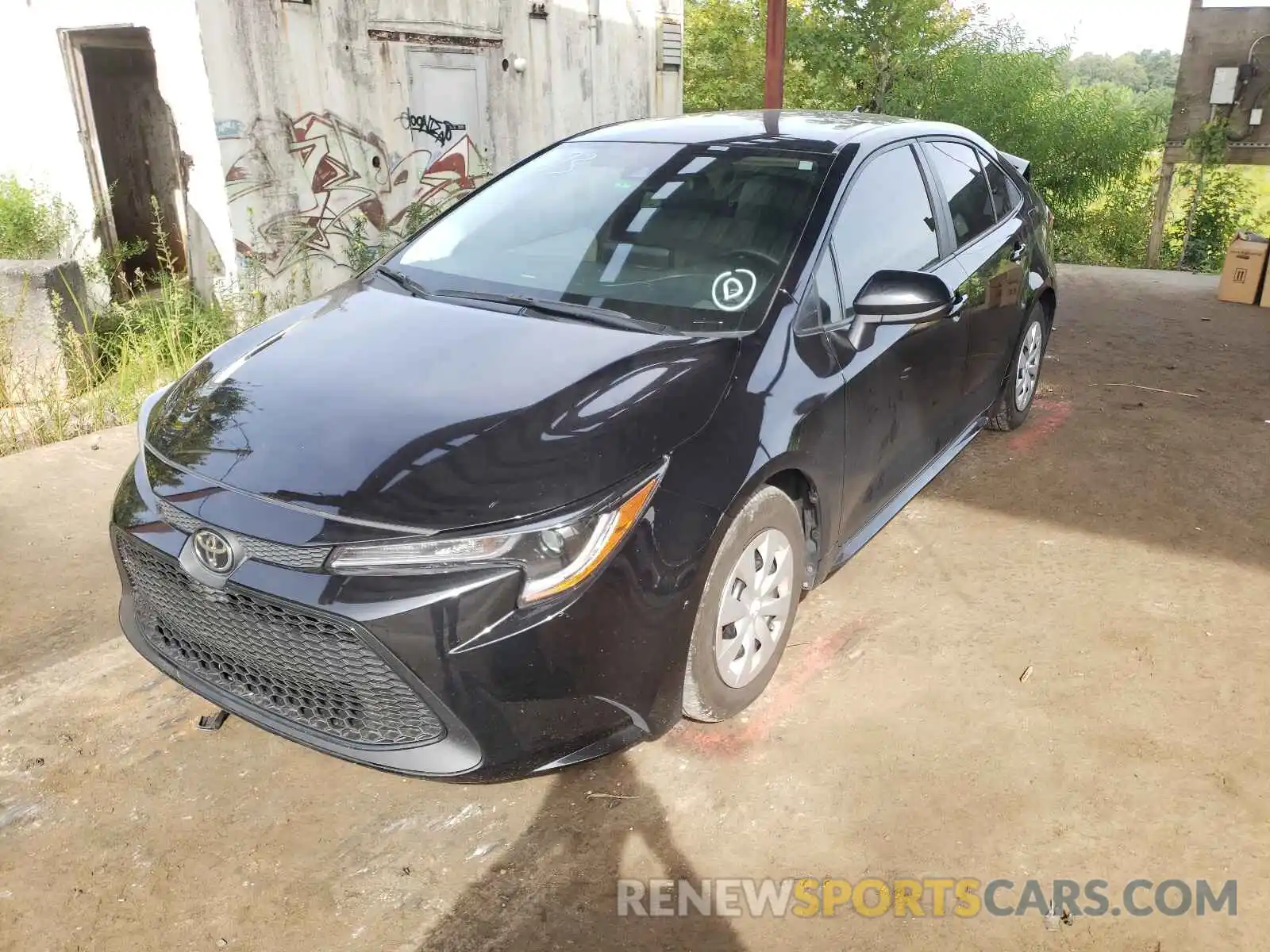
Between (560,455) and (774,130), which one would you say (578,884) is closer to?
(560,455)

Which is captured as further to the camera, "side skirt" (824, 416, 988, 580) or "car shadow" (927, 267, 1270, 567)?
"car shadow" (927, 267, 1270, 567)

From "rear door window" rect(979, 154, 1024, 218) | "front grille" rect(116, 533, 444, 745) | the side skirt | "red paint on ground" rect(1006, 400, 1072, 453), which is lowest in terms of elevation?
"red paint on ground" rect(1006, 400, 1072, 453)

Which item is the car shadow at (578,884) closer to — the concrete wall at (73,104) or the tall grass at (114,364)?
the tall grass at (114,364)

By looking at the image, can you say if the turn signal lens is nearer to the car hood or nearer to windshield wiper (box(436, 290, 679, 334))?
the car hood

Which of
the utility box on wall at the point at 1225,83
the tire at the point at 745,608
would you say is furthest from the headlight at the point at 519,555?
the utility box on wall at the point at 1225,83

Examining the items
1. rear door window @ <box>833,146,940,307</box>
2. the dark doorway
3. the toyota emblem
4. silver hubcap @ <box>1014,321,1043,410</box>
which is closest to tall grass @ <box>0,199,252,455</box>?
the dark doorway

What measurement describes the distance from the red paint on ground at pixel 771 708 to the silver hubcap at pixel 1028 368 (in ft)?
7.36

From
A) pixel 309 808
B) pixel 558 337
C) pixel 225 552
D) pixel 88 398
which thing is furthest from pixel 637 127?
pixel 88 398

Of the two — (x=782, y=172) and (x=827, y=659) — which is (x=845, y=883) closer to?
(x=827, y=659)

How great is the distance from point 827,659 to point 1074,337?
17.1 feet

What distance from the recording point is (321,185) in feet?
27.0

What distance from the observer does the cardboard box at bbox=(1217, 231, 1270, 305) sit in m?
8.45

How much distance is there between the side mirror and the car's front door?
0.30ft

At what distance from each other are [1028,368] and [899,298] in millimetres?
2528
